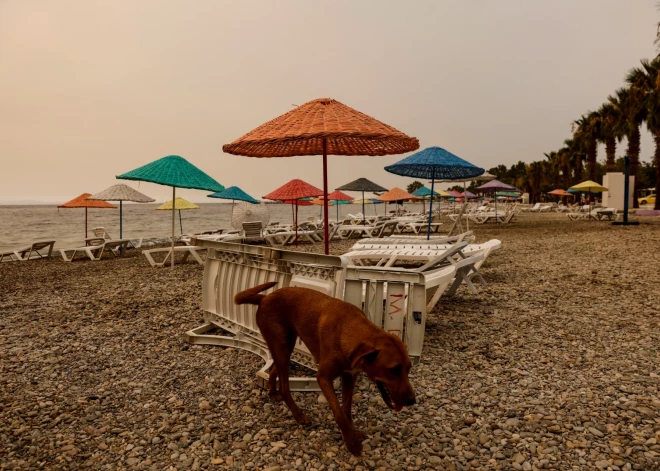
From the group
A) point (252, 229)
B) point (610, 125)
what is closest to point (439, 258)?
point (252, 229)

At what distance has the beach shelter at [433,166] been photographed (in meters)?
8.81

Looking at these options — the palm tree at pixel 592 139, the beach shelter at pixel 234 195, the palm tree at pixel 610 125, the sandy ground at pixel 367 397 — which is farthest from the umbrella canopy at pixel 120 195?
the palm tree at pixel 592 139

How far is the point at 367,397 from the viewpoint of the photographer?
2762 millimetres

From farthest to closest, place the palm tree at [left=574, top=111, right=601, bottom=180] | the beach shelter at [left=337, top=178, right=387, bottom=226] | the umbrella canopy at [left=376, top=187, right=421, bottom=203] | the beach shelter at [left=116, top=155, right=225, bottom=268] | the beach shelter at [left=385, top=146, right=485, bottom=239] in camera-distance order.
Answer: the palm tree at [left=574, top=111, right=601, bottom=180] → the umbrella canopy at [left=376, top=187, right=421, bottom=203] → the beach shelter at [left=337, top=178, right=387, bottom=226] → the beach shelter at [left=385, top=146, right=485, bottom=239] → the beach shelter at [left=116, top=155, right=225, bottom=268]

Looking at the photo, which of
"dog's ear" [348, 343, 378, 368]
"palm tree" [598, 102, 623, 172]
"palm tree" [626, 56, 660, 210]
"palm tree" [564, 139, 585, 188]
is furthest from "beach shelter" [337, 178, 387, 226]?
"palm tree" [564, 139, 585, 188]

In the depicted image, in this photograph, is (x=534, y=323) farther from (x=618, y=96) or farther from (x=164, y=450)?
(x=618, y=96)

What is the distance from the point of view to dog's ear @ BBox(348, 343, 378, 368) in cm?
180

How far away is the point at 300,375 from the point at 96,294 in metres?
4.85

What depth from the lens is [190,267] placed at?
9.12 metres

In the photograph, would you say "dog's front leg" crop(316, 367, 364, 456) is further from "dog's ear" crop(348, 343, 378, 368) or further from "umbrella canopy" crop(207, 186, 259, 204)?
"umbrella canopy" crop(207, 186, 259, 204)

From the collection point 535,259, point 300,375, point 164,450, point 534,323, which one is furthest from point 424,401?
point 535,259

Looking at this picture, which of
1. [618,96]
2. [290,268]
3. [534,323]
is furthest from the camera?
[618,96]

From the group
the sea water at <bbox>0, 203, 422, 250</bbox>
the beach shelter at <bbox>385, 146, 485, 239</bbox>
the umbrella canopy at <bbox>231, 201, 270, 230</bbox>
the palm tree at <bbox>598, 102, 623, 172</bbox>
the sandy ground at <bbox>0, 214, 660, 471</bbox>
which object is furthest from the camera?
the palm tree at <bbox>598, 102, 623, 172</bbox>

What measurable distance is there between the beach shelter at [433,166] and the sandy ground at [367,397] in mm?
4258
